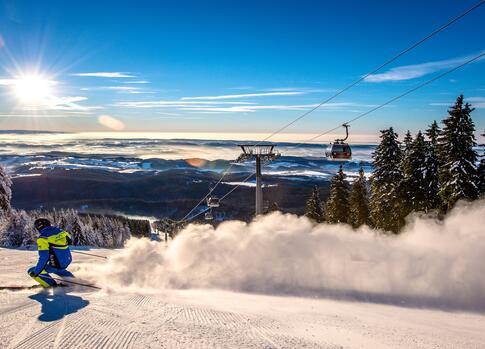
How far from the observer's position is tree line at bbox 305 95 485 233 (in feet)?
100

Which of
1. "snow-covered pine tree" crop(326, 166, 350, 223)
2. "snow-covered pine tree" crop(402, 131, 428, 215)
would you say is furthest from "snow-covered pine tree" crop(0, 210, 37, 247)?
"snow-covered pine tree" crop(402, 131, 428, 215)

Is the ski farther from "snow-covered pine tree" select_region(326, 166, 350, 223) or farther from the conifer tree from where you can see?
"snow-covered pine tree" select_region(326, 166, 350, 223)

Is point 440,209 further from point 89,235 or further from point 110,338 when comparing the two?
point 89,235

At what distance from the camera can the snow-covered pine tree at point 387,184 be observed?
37375mm

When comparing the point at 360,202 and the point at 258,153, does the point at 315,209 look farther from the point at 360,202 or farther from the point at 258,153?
the point at 258,153

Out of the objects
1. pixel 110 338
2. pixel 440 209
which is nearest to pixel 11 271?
pixel 110 338

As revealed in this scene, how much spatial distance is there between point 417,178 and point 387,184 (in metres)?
2.75

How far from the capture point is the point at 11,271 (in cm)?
1257

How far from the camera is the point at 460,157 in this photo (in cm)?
3069

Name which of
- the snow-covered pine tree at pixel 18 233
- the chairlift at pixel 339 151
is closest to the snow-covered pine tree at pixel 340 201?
the chairlift at pixel 339 151

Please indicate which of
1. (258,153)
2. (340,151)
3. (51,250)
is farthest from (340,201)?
(51,250)

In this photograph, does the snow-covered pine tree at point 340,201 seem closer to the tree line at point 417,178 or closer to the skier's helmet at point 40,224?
the tree line at point 417,178

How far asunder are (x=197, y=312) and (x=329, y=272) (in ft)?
20.1

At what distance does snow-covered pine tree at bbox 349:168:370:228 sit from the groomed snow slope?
36310 mm
